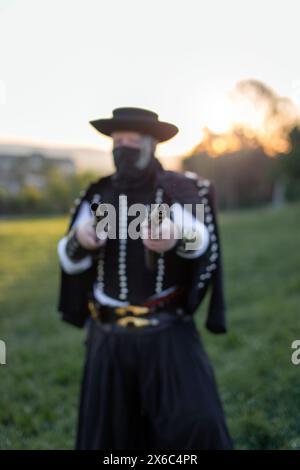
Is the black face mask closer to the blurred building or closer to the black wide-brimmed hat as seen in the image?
the black wide-brimmed hat

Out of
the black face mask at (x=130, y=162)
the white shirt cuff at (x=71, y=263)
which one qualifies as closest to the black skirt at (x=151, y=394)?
the white shirt cuff at (x=71, y=263)

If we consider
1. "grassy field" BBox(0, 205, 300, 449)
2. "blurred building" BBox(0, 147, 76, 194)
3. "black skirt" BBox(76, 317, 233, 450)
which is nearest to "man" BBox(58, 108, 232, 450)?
"black skirt" BBox(76, 317, 233, 450)

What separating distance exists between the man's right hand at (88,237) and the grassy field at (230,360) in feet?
6.22

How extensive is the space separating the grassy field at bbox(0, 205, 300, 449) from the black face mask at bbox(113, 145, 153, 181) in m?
2.10

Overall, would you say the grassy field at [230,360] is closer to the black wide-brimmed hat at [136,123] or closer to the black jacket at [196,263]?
the black jacket at [196,263]

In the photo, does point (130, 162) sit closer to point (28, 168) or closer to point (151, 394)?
point (151, 394)

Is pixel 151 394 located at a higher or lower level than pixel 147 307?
lower

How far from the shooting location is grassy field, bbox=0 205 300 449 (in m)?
3.92

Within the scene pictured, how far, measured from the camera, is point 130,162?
2.75 meters

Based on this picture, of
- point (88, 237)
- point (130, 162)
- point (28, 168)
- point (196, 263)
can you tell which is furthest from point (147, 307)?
point (28, 168)

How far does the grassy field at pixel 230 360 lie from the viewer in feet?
12.9

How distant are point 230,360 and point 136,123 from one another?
11.0ft
